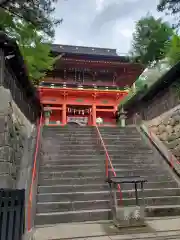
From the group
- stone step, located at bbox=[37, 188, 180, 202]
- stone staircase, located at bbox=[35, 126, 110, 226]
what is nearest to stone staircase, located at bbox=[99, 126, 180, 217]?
stone step, located at bbox=[37, 188, 180, 202]

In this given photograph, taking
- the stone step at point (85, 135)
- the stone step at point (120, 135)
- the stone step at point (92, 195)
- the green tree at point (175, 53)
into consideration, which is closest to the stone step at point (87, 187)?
the stone step at point (92, 195)

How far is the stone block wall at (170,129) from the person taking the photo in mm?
8062

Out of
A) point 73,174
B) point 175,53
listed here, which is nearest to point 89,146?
point 73,174

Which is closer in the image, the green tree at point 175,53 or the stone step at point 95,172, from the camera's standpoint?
the stone step at point 95,172

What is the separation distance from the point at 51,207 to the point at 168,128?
210 inches

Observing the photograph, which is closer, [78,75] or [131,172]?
[131,172]

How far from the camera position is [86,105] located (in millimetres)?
20141

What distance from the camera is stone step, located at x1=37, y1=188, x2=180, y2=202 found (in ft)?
18.9

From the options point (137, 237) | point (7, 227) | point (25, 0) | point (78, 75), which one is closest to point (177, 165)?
point (137, 237)

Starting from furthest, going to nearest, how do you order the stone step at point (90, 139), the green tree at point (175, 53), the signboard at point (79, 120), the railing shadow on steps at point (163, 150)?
1. the signboard at point (79, 120)
2. the green tree at point (175, 53)
3. the stone step at point (90, 139)
4. the railing shadow on steps at point (163, 150)

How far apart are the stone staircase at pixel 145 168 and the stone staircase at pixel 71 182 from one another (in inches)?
24.6

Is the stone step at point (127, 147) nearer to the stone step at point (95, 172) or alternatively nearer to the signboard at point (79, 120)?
the stone step at point (95, 172)

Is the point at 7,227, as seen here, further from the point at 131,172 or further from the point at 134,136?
the point at 134,136

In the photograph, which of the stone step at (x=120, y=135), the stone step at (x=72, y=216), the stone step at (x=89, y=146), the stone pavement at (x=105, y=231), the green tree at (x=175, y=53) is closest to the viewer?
the stone pavement at (x=105, y=231)
